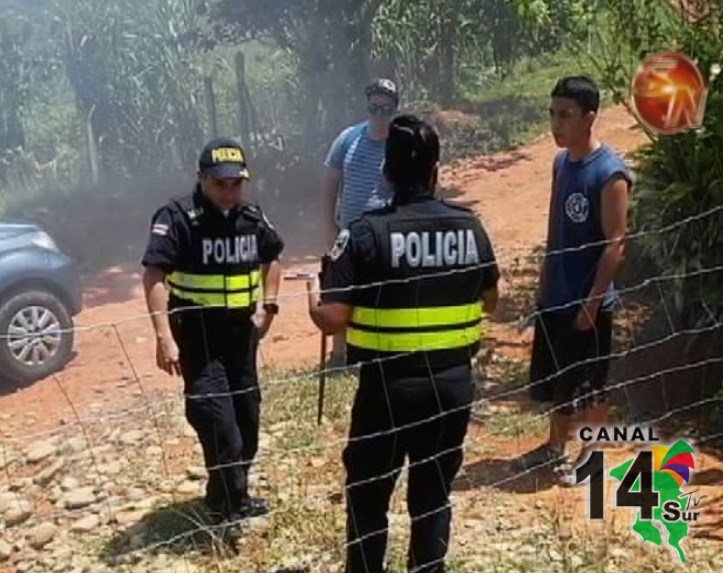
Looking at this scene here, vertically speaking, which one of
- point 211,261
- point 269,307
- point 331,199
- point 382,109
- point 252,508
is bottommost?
point 252,508

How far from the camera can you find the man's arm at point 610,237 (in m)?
3.97

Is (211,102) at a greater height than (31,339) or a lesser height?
greater

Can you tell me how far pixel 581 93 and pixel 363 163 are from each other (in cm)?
159

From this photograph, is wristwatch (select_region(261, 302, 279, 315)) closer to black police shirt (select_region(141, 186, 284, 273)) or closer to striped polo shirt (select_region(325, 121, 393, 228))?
black police shirt (select_region(141, 186, 284, 273))

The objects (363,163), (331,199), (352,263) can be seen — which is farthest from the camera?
(331,199)

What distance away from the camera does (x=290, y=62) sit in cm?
1500

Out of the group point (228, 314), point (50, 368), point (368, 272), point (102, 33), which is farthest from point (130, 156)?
point (368, 272)

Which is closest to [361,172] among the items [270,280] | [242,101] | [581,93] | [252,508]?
[270,280]

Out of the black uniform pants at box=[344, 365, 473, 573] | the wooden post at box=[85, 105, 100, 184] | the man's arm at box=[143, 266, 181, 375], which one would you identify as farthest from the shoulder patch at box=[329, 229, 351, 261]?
the wooden post at box=[85, 105, 100, 184]

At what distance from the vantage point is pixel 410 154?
3004 millimetres

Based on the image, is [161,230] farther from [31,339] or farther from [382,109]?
→ [31,339]

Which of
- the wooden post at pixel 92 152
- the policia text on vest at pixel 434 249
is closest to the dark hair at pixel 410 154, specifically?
the policia text on vest at pixel 434 249

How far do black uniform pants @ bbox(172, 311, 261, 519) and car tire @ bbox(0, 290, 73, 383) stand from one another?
3331 mm

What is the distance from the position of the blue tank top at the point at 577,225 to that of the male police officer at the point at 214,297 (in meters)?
1.16
